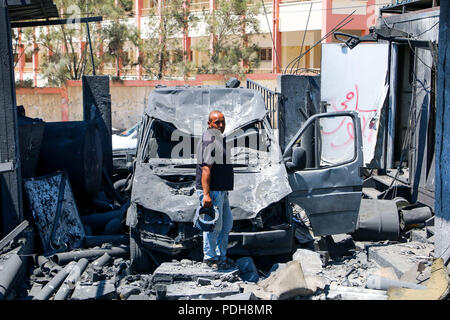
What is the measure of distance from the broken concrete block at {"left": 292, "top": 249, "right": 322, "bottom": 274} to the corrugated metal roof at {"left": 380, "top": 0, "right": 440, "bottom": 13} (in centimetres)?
613

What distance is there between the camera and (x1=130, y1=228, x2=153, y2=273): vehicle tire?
6320mm

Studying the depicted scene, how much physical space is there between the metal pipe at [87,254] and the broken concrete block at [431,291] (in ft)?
11.6

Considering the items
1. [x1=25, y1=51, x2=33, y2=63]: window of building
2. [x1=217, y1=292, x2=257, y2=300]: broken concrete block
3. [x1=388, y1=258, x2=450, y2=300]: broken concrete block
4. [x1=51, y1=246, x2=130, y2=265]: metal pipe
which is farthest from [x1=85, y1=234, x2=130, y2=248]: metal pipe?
[x1=25, y1=51, x2=33, y2=63]: window of building

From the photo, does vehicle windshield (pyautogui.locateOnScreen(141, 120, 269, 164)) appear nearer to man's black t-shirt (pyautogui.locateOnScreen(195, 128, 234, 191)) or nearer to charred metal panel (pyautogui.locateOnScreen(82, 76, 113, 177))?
man's black t-shirt (pyautogui.locateOnScreen(195, 128, 234, 191))

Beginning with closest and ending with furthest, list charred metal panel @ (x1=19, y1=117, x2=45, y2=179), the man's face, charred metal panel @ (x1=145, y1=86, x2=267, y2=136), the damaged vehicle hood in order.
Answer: the man's face
the damaged vehicle hood
charred metal panel @ (x1=145, y1=86, x2=267, y2=136)
charred metal panel @ (x1=19, y1=117, x2=45, y2=179)

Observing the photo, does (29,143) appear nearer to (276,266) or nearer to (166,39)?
(276,266)

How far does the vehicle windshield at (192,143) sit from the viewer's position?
7.36 metres

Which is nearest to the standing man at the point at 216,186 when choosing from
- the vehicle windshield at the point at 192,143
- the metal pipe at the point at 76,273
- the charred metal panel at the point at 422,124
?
the vehicle windshield at the point at 192,143

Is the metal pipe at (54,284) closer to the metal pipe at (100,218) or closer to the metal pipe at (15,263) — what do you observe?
the metal pipe at (15,263)

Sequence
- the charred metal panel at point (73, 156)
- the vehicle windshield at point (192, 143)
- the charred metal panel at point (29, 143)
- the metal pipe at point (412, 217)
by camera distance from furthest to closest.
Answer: the charred metal panel at point (73, 156) < the metal pipe at point (412, 217) < the charred metal panel at point (29, 143) < the vehicle windshield at point (192, 143)

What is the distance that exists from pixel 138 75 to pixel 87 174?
20.2m

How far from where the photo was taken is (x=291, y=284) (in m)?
5.18

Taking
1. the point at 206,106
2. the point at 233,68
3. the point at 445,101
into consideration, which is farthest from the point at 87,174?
the point at 233,68

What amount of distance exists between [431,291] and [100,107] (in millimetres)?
8131
